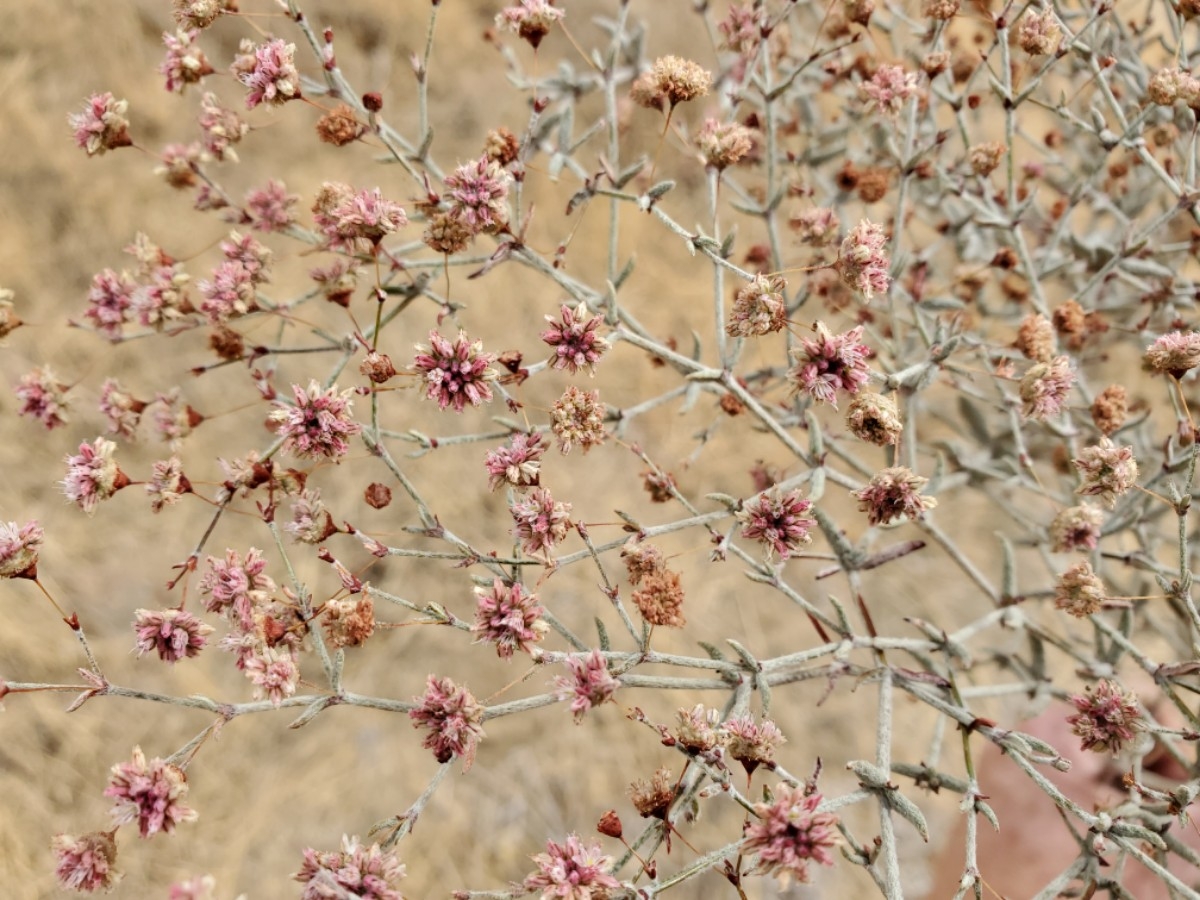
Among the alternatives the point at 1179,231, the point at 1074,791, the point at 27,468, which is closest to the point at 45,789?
the point at 27,468

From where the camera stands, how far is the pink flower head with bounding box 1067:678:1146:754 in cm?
134

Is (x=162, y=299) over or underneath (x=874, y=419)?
over

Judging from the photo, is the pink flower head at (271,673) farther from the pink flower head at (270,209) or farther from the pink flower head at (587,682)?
the pink flower head at (270,209)

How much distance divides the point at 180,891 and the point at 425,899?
2.45 meters

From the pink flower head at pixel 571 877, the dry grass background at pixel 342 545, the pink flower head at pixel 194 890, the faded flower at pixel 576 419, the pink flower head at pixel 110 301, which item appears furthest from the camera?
the dry grass background at pixel 342 545

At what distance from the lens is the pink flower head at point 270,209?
167 cm

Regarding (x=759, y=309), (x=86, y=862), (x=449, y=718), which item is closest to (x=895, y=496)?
(x=759, y=309)

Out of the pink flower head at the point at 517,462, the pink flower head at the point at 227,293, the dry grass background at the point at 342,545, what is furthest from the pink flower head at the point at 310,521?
the dry grass background at the point at 342,545

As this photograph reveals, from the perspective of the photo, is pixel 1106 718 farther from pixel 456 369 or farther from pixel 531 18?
pixel 531 18

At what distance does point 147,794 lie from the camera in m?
1.18

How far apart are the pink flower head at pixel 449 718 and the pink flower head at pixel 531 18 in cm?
107

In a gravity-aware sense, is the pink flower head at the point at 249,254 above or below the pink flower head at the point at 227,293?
above

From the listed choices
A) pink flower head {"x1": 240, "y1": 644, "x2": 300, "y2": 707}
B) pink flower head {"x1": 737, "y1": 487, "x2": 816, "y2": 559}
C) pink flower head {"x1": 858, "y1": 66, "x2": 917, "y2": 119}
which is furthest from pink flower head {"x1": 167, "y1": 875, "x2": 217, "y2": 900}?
pink flower head {"x1": 858, "y1": 66, "x2": 917, "y2": 119}

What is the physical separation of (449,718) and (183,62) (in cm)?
123
